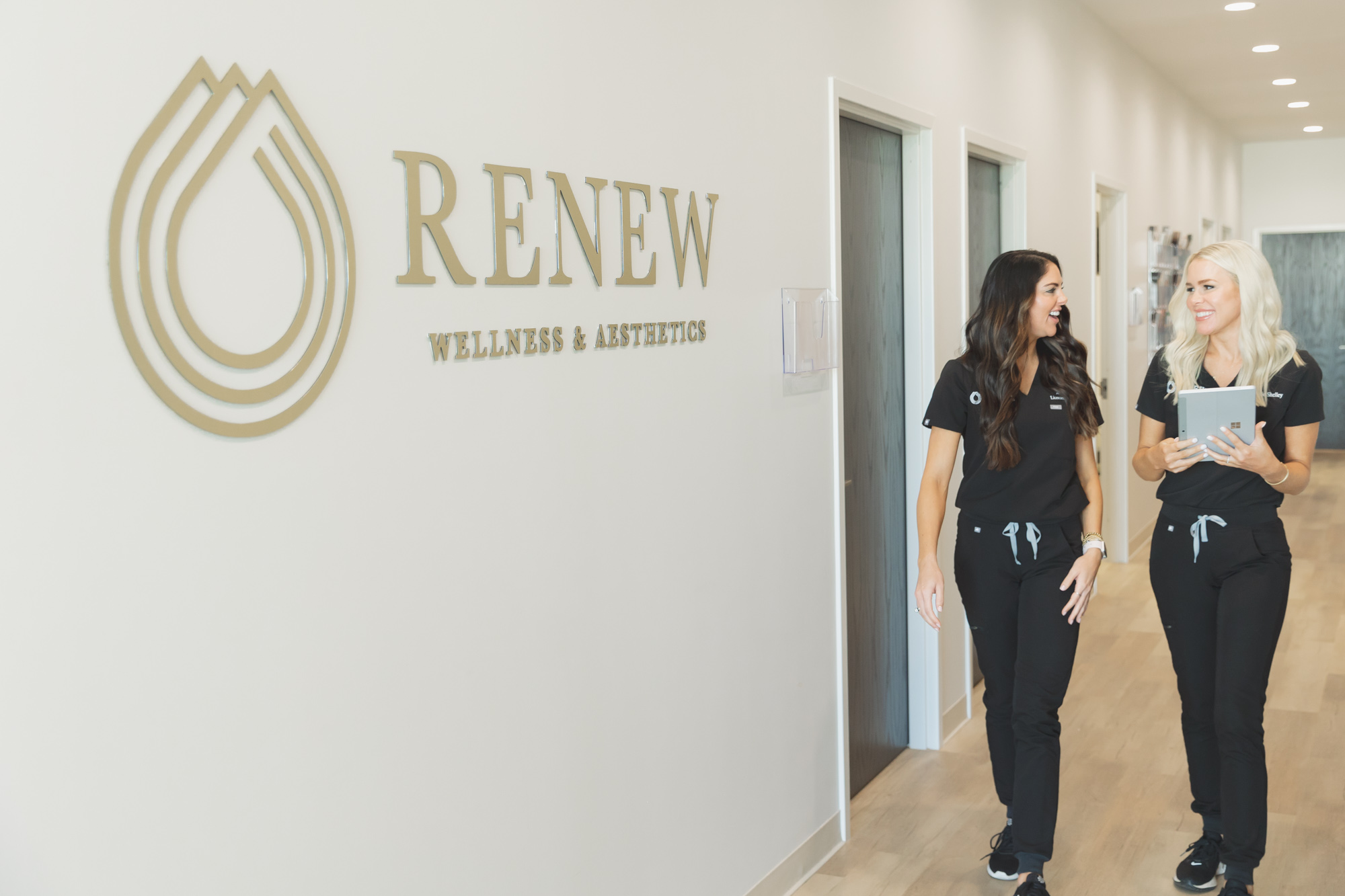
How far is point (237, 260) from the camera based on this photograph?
5.22 feet

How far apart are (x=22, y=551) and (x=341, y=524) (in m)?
0.47

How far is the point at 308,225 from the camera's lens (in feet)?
5.52

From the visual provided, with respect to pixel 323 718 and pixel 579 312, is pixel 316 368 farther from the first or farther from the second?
pixel 579 312

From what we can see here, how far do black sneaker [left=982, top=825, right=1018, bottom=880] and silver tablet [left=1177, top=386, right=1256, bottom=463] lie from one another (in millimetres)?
1135

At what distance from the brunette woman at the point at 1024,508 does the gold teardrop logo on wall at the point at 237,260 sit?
168 centimetres

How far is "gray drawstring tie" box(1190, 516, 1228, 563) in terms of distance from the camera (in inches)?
110

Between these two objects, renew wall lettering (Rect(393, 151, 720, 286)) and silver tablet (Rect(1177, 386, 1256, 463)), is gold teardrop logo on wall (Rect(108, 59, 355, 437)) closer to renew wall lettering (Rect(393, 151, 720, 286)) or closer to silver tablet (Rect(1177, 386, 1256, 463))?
renew wall lettering (Rect(393, 151, 720, 286))

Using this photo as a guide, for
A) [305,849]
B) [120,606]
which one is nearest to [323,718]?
[305,849]

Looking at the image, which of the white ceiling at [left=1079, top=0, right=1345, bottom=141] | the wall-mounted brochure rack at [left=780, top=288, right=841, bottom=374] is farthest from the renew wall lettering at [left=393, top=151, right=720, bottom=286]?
the white ceiling at [left=1079, top=0, right=1345, bottom=141]

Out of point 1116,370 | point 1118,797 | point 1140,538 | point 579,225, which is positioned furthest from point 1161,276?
point 579,225

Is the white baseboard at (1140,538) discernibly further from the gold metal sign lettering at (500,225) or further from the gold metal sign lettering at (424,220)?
the gold metal sign lettering at (424,220)

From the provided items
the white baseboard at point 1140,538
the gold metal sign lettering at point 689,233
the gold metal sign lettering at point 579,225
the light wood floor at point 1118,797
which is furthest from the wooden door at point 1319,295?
the gold metal sign lettering at point 579,225

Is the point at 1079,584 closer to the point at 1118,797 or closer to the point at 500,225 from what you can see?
the point at 1118,797

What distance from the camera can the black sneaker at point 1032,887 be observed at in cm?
289
